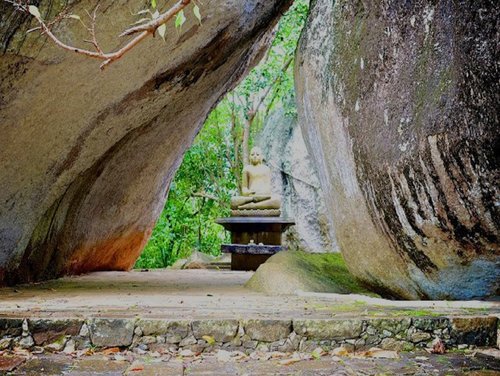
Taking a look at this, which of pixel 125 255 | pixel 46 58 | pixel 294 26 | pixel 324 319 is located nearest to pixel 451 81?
pixel 324 319

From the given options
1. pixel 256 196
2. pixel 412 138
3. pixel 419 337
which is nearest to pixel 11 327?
pixel 419 337

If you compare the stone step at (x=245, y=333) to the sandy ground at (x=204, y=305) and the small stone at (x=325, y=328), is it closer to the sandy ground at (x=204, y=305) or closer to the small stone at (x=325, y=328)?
the small stone at (x=325, y=328)

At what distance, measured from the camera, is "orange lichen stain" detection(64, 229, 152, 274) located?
860 cm

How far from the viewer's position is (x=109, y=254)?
399 inches

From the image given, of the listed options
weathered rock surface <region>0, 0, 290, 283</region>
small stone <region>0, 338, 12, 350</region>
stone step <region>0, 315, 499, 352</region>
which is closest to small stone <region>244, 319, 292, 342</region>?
stone step <region>0, 315, 499, 352</region>

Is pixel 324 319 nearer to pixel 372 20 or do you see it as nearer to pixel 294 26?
pixel 372 20

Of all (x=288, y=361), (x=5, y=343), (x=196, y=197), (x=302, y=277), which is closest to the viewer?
(x=288, y=361)

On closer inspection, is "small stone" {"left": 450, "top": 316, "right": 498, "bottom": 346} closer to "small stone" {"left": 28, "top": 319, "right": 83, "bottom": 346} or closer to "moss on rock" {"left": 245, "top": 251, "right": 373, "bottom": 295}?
"moss on rock" {"left": 245, "top": 251, "right": 373, "bottom": 295}

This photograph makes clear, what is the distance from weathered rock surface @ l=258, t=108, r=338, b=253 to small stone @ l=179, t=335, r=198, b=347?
38.6ft

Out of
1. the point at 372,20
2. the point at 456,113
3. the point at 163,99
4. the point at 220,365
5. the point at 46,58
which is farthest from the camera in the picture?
the point at 163,99

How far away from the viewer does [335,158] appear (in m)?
5.41

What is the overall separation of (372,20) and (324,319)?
8.55 feet

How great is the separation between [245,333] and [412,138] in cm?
196

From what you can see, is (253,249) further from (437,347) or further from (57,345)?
(57,345)
